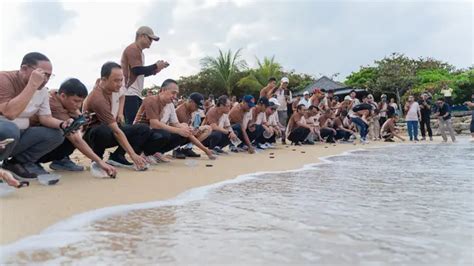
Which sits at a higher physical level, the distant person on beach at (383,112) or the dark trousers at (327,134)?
the distant person on beach at (383,112)

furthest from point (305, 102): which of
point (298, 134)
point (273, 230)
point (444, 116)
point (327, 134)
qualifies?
point (273, 230)

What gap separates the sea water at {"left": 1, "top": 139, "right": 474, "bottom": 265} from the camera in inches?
59.1

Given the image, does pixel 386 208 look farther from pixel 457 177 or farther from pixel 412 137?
pixel 412 137

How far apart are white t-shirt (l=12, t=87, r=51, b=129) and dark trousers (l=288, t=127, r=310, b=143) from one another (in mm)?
6611

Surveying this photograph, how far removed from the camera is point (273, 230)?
6.11ft

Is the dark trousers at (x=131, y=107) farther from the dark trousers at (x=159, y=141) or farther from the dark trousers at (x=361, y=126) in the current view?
the dark trousers at (x=361, y=126)

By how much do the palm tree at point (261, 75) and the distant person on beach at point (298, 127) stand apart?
61.9 ft

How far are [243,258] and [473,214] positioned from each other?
4.41 ft

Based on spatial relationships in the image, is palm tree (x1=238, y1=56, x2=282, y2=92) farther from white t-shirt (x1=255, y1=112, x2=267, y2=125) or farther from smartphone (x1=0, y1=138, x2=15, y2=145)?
smartphone (x1=0, y1=138, x2=15, y2=145)

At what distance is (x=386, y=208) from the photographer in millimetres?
2365

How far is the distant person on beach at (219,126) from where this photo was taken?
6.45 metres

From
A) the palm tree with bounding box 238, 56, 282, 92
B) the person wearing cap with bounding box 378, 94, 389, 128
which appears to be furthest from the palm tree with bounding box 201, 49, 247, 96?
the person wearing cap with bounding box 378, 94, 389, 128

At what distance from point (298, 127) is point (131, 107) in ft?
16.4

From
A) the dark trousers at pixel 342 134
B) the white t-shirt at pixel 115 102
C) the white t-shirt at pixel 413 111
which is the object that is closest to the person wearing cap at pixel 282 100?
the dark trousers at pixel 342 134
